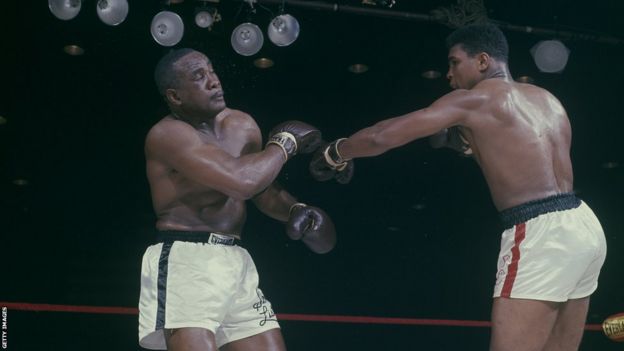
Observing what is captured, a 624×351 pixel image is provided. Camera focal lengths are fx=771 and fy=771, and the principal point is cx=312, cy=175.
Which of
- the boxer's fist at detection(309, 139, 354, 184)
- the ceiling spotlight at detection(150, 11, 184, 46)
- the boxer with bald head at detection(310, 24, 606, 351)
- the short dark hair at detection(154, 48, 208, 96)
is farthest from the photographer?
the ceiling spotlight at detection(150, 11, 184, 46)

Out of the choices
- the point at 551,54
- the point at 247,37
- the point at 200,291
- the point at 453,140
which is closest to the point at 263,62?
the point at 247,37

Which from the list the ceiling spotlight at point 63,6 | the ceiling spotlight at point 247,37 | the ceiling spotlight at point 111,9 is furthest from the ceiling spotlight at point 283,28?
the ceiling spotlight at point 63,6

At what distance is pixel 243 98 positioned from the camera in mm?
5492

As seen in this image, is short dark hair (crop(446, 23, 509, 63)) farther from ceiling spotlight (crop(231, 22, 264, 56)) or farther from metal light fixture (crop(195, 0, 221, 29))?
metal light fixture (crop(195, 0, 221, 29))

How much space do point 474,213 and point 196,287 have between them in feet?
15.3

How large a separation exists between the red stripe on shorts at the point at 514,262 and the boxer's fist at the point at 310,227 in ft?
2.12

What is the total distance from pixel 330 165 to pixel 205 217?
1.82ft

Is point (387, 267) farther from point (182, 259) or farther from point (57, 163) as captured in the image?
point (182, 259)

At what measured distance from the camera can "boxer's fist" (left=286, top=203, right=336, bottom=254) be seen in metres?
2.60

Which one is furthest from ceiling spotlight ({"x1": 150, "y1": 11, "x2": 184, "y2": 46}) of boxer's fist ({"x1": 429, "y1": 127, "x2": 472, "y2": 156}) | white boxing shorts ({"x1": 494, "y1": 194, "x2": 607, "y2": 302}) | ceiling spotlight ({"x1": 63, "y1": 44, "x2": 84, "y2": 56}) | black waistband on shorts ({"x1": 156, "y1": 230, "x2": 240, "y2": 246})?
white boxing shorts ({"x1": 494, "y1": 194, "x2": 607, "y2": 302})

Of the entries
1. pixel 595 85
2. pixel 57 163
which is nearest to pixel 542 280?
pixel 595 85

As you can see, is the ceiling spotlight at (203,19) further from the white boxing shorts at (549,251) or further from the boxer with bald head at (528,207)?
the white boxing shorts at (549,251)

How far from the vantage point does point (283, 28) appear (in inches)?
160

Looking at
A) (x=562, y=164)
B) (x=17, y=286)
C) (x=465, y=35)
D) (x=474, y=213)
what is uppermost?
(x=465, y=35)
